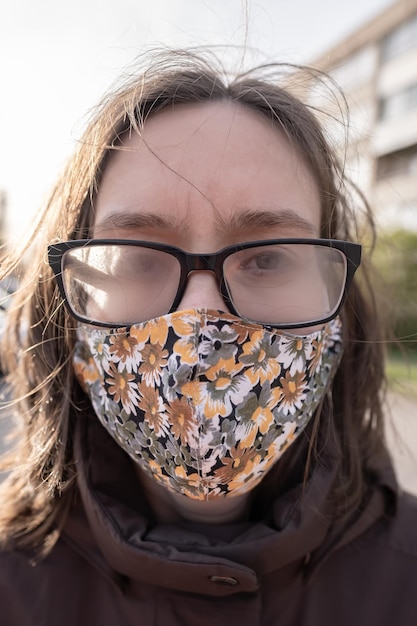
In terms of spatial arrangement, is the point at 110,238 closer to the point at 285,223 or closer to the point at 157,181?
the point at 157,181

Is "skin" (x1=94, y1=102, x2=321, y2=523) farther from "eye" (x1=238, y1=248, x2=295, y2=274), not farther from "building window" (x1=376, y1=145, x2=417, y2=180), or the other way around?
"building window" (x1=376, y1=145, x2=417, y2=180)

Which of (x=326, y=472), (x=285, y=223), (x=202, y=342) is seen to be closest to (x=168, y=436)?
(x=202, y=342)

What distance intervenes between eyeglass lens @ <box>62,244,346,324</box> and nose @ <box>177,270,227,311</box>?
37 mm

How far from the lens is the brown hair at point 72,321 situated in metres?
1.23

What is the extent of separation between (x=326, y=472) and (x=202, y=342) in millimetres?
530

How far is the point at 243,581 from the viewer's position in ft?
3.34

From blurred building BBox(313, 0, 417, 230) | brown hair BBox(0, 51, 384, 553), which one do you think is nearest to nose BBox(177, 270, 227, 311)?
brown hair BBox(0, 51, 384, 553)

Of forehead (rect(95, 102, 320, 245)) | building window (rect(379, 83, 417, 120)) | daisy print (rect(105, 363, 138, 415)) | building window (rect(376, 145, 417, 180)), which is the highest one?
building window (rect(379, 83, 417, 120))

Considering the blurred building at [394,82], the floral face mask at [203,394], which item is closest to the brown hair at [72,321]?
the floral face mask at [203,394]

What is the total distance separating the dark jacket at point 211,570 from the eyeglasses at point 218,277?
1.40ft

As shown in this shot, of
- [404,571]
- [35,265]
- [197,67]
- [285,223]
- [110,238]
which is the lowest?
[404,571]

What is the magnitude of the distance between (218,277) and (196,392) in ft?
0.93

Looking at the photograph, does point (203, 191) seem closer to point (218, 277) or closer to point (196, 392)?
point (218, 277)

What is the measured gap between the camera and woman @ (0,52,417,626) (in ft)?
3.44
